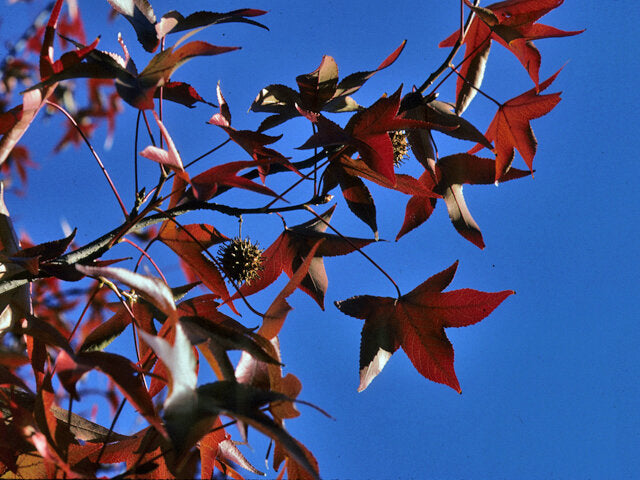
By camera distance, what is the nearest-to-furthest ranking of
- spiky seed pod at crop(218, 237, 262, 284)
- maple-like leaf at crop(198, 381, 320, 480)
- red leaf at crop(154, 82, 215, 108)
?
maple-like leaf at crop(198, 381, 320, 480) < red leaf at crop(154, 82, 215, 108) < spiky seed pod at crop(218, 237, 262, 284)

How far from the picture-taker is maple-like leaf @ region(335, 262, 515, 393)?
571 millimetres

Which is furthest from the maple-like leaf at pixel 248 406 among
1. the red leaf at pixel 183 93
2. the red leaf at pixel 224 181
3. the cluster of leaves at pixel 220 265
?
the red leaf at pixel 183 93

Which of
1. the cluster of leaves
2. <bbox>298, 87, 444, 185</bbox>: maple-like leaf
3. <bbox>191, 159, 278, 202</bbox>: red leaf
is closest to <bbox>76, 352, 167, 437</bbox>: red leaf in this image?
the cluster of leaves

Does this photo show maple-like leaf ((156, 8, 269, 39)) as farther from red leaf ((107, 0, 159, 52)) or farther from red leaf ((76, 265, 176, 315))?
red leaf ((76, 265, 176, 315))

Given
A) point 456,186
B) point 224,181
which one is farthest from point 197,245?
point 456,186

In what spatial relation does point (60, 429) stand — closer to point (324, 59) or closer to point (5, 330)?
point (5, 330)

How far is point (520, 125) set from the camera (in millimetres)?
650

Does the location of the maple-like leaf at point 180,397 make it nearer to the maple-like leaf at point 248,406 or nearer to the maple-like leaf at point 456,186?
the maple-like leaf at point 248,406

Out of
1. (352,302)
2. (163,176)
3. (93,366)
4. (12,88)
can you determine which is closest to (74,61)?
(163,176)

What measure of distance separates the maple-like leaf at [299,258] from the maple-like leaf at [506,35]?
0.21m

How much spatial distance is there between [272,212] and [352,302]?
15 centimetres

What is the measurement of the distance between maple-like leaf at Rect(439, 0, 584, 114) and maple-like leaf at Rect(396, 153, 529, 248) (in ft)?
0.19

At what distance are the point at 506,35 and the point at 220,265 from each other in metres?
0.37

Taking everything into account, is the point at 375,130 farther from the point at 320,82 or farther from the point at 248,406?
the point at 248,406
